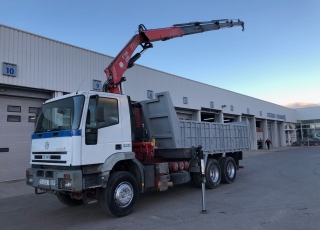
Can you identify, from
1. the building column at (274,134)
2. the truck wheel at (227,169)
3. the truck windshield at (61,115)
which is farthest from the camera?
the building column at (274,134)

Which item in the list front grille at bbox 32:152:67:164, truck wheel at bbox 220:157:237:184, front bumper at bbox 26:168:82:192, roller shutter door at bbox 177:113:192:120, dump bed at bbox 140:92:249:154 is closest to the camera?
front bumper at bbox 26:168:82:192

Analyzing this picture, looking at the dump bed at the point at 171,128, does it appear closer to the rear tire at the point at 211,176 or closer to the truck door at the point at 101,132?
the rear tire at the point at 211,176

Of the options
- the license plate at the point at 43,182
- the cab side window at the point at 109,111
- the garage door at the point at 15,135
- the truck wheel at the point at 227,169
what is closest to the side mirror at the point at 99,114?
the cab side window at the point at 109,111

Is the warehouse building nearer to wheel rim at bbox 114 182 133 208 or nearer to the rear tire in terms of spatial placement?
the rear tire

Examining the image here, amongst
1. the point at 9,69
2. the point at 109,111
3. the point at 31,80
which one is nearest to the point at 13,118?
the point at 31,80

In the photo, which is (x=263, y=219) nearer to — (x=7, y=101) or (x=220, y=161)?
(x=220, y=161)

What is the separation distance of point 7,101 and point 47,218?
7947 mm

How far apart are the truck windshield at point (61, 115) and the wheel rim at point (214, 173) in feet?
18.3

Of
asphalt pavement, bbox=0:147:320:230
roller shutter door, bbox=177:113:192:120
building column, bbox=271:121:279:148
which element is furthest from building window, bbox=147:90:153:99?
building column, bbox=271:121:279:148

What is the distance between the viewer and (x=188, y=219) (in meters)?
5.96

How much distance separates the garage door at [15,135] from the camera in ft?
40.1

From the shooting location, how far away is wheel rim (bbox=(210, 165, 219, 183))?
9664 millimetres

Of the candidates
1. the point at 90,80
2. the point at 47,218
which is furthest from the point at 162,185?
the point at 90,80

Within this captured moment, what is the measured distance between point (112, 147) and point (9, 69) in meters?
8.18
